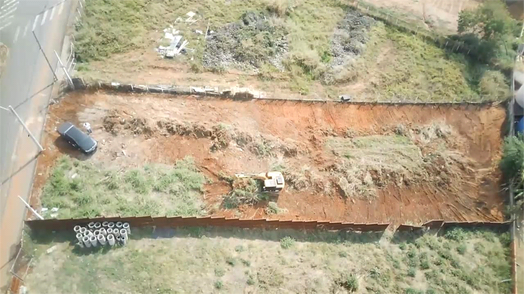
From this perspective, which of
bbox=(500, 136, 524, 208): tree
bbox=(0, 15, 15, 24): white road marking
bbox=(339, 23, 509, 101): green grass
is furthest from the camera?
bbox=(339, 23, 509, 101): green grass

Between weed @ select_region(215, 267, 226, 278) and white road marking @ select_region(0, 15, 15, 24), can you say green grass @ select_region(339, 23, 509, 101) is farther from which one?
white road marking @ select_region(0, 15, 15, 24)

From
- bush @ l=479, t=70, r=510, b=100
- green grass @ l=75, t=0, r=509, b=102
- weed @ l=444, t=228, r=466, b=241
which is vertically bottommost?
weed @ l=444, t=228, r=466, b=241

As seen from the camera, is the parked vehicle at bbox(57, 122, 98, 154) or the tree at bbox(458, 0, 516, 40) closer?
the parked vehicle at bbox(57, 122, 98, 154)

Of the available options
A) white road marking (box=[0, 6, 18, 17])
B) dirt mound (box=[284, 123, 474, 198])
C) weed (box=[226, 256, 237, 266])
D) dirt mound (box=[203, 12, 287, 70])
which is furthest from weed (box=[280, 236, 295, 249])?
white road marking (box=[0, 6, 18, 17])

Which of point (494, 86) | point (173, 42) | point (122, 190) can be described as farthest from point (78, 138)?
point (494, 86)

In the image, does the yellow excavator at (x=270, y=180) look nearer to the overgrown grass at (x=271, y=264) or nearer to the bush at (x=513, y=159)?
the overgrown grass at (x=271, y=264)

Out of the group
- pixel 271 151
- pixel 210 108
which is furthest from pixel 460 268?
pixel 210 108

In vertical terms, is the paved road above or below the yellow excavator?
above
